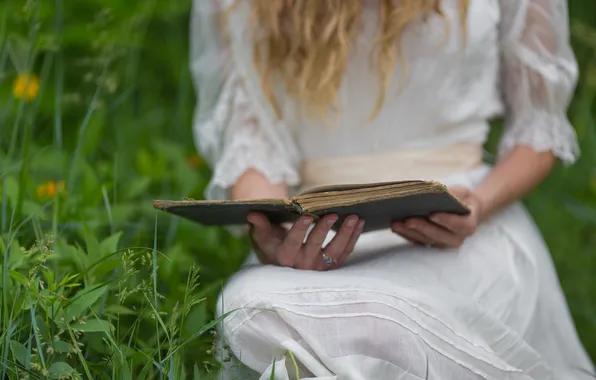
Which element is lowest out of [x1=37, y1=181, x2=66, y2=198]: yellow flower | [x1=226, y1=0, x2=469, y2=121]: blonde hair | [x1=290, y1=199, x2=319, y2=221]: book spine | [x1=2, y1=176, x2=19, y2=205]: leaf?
[x1=37, y1=181, x2=66, y2=198]: yellow flower

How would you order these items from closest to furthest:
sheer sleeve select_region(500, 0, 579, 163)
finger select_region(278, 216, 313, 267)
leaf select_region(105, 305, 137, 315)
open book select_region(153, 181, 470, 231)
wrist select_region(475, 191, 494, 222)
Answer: open book select_region(153, 181, 470, 231) → finger select_region(278, 216, 313, 267) → leaf select_region(105, 305, 137, 315) → wrist select_region(475, 191, 494, 222) → sheer sleeve select_region(500, 0, 579, 163)

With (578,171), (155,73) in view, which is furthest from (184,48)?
(578,171)

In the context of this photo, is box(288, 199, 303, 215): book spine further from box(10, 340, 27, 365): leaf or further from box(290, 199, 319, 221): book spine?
box(10, 340, 27, 365): leaf

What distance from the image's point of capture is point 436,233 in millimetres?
1432

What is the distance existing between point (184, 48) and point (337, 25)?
1.79m

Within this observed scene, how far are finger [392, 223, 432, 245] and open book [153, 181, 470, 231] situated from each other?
6 centimetres

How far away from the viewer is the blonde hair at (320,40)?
5.17 ft

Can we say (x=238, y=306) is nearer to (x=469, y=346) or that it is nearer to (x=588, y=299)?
(x=469, y=346)

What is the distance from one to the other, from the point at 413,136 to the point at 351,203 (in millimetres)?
476

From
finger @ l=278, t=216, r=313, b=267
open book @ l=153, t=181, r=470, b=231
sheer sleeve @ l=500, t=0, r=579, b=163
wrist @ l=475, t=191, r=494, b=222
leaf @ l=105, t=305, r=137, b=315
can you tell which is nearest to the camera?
open book @ l=153, t=181, r=470, b=231

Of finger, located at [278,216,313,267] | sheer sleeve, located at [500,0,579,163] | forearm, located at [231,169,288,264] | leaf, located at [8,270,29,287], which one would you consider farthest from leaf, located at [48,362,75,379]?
sheer sleeve, located at [500,0,579,163]

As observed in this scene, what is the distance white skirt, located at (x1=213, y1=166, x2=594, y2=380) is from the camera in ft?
4.09

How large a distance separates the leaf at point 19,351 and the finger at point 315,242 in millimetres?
422

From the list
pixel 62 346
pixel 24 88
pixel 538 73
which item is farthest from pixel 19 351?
pixel 538 73
